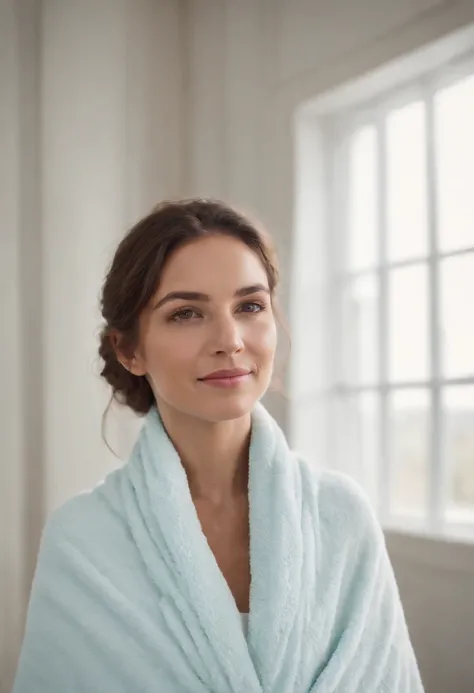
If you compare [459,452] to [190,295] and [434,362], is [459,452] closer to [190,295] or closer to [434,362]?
[434,362]

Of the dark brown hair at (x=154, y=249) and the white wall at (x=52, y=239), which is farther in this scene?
the white wall at (x=52, y=239)

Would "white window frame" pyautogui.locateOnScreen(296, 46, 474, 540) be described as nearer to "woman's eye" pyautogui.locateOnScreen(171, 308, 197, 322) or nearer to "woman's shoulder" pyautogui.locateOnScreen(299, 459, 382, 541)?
"woman's shoulder" pyautogui.locateOnScreen(299, 459, 382, 541)

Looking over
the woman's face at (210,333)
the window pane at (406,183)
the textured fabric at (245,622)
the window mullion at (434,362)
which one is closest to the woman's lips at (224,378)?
the woman's face at (210,333)

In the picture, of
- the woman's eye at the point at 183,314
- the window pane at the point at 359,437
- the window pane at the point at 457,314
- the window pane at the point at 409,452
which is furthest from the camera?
the window pane at the point at 359,437

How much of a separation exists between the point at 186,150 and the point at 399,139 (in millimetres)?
556

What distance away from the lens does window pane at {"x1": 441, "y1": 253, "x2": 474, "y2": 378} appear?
1502 mm

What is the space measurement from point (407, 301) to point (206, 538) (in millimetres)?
755

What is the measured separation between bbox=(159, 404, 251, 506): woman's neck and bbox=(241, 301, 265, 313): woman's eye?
180 mm

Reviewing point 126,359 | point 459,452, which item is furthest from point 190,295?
point 459,452

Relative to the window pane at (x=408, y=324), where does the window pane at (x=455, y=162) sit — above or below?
above

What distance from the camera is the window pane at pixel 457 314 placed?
59.1 inches

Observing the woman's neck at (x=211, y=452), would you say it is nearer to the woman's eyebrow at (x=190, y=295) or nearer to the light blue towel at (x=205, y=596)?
the light blue towel at (x=205, y=596)

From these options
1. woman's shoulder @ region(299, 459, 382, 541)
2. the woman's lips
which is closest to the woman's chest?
woman's shoulder @ region(299, 459, 382, 541)

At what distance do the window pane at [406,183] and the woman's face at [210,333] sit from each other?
23.8 inches
